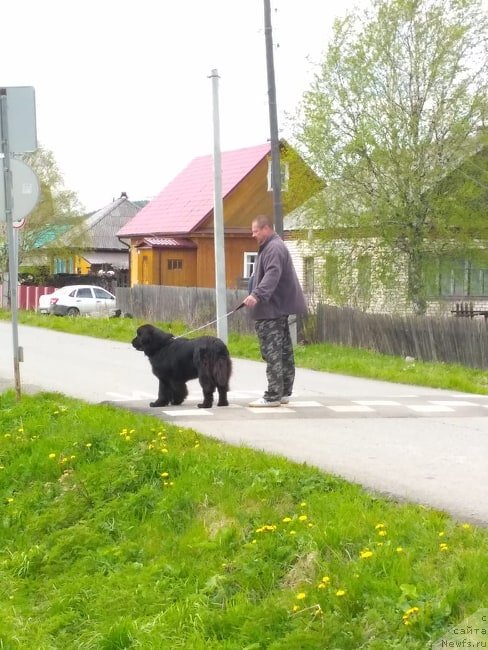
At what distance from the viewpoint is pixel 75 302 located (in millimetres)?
42125

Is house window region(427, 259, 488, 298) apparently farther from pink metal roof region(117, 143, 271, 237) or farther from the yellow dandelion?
the yellow dandelion

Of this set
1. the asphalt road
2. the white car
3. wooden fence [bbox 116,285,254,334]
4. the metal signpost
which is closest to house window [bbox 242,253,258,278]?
the white car

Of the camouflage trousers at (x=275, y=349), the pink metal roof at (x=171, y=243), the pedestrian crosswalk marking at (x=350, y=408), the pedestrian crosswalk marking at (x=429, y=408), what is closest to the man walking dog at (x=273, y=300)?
the camouflage trousers at (x=275, y=349)

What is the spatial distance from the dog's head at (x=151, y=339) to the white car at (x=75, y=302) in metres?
30.9

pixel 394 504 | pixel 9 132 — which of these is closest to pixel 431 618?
pixel 394 504

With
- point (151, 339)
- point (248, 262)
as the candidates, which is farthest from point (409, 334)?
point (248, 262)

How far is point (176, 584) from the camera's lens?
5.84m

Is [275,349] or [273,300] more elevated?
[273,300]

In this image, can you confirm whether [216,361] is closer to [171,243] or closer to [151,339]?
[151,339]

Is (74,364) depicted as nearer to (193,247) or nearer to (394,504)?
(394,504)

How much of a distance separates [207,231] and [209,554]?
38131 mm

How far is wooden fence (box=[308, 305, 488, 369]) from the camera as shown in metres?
20.4

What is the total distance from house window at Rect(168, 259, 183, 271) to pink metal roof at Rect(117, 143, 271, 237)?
1300 mm

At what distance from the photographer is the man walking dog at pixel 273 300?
1016cm
